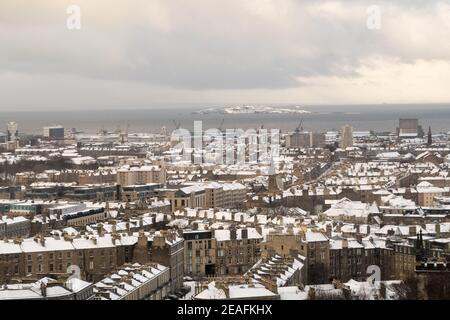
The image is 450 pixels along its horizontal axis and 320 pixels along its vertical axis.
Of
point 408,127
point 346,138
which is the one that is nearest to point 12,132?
point 346,138

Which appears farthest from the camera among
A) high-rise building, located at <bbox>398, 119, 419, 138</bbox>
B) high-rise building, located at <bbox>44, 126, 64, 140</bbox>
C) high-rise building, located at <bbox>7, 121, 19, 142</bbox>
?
high-rise building, located at <bbox>398, 119, 419, 138</bbox>

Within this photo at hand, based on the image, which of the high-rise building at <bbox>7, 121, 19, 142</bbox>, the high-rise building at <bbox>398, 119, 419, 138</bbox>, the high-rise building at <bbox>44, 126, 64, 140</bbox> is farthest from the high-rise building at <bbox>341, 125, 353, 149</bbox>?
the high-rise building at <bbox>44, 126, 64, 140</bbox>

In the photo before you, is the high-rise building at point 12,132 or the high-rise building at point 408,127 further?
the high-rise building at point 408,127

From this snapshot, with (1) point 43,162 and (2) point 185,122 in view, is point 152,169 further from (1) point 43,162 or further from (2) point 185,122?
(2) point 185,122

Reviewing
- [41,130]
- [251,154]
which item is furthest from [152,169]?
[41,130]

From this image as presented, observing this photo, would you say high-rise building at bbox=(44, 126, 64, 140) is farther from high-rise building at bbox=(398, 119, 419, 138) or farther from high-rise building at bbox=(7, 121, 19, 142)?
high-rise building at bbox=(398, 119, 419, 138)

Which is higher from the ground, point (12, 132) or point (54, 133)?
point (12, 132)

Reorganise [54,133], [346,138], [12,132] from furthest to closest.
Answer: [54,133]
[12,132]
[346,138]

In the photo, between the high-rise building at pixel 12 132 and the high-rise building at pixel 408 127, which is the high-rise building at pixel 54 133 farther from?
the high-rise building at pixel 408 127

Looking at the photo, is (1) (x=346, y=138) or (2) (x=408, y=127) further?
(2) (x=408, y=127)

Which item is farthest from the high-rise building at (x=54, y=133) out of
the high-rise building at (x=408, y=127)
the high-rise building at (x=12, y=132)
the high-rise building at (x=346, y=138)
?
A: the high-rise building at (x=408, y=127)

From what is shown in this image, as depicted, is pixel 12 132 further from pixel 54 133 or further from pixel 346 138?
pixel 346 138
